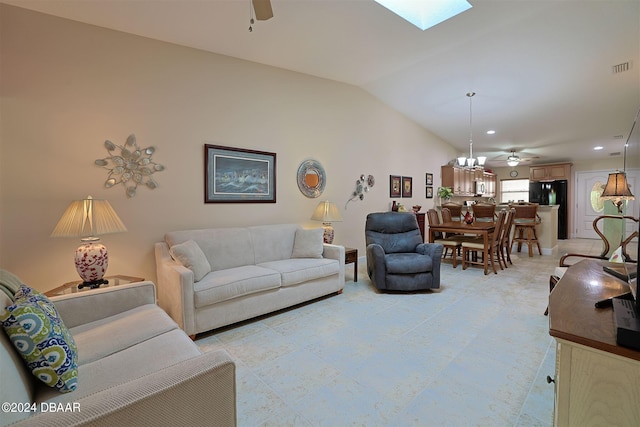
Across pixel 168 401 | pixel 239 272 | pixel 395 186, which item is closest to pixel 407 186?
pixel 395 186

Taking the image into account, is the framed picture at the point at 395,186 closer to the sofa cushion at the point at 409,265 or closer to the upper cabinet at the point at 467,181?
the upper cabinet at the point at 467,181

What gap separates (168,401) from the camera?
0.91 metres

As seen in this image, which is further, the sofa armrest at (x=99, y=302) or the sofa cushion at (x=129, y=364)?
the sofa armrest at (x=99, y=302)

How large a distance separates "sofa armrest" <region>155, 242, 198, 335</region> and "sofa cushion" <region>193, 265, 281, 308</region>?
69 millimetres

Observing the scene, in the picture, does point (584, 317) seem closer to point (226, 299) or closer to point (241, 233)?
point (226, 299)

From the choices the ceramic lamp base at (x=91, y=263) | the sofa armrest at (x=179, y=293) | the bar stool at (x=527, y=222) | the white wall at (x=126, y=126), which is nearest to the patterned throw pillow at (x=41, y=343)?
the sofa armrest at (x=179, y=293)

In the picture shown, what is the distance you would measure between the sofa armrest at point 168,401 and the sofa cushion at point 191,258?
1.70 m

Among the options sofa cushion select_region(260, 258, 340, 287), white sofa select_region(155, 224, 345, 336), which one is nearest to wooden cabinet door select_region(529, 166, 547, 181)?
white sofa select_region(155, 224, 345, 336)

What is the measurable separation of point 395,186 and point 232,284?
437 centimetres

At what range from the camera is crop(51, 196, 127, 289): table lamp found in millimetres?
2229

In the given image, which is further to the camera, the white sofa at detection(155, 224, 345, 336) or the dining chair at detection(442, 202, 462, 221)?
the dining chair at detection(442, 202, 462, 221)

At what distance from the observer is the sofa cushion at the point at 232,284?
247 cm

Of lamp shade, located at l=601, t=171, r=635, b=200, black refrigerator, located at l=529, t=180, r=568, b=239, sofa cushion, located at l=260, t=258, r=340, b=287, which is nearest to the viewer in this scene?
lamp shade, located at l=601, t=171, r=635, b=200

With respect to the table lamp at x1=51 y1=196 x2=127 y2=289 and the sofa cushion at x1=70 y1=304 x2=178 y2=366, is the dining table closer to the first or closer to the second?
the sofa cushion at x1=70 y1=304 x2=178 y2=366
